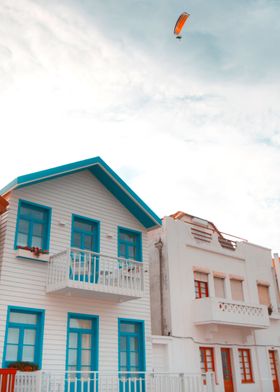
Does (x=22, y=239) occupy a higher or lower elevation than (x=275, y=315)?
higher

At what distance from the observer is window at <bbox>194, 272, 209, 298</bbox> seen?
18719 mm

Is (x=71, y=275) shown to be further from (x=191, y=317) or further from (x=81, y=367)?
(x=191, y=317)

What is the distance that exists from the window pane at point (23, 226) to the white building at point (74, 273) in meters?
0.03

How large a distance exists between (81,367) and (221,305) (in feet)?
22.5

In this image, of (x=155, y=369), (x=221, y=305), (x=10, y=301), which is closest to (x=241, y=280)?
(x=221, y=305)

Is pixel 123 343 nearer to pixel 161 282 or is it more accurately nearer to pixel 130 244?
pixel 130 244

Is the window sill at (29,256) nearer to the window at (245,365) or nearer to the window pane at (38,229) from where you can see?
the window pane at (38,229)

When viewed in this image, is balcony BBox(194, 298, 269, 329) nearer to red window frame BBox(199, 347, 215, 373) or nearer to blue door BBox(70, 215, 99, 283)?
red window frame BBox(199, 347, 215, 373)

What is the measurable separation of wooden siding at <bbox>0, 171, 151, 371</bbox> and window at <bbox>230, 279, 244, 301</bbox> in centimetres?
640

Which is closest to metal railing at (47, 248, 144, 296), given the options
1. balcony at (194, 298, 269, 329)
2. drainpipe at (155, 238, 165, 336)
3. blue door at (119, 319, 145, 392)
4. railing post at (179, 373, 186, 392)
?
blue door at (119, 319, 145, 392)

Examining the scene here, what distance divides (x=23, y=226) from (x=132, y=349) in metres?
5.36

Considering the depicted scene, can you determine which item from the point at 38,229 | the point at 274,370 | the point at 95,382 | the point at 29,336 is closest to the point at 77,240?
the point at 38,229

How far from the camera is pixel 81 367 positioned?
41.7 feet

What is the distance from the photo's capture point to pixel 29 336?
39.5 ft
